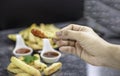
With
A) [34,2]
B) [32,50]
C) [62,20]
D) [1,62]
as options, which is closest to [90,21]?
[62,20]

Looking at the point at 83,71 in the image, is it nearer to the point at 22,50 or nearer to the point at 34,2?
the point at 22,50

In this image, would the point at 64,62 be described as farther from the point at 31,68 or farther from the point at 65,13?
the point at 65,13

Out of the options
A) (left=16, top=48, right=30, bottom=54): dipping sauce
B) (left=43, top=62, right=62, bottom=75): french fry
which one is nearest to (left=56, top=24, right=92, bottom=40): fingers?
(left=43, top=62, right=62, bottom=75): french fry

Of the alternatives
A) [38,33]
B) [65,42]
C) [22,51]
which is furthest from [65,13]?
[65,42]

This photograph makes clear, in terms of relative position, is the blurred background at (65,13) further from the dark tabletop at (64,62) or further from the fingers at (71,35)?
the fingers at (71,35)

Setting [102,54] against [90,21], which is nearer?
[102,54]

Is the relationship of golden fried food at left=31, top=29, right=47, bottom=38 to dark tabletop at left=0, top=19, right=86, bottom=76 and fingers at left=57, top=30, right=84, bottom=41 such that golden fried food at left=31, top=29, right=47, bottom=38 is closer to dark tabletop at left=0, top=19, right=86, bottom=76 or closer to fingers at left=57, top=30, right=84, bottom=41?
dark tabletop at left=0, top=19, right=86, bottom=76

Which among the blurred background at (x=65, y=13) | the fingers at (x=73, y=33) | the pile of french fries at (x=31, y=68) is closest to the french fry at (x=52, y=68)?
the pile of french fries at (x=31, y=68)

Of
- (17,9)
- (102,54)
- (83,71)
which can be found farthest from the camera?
(17,9)
